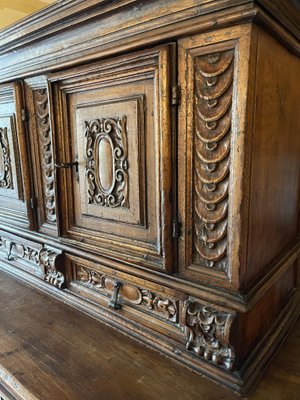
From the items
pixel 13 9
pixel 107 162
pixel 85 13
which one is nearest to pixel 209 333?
pixel 107 162

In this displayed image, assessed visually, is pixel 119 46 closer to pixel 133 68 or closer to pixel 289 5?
pixel 133 68

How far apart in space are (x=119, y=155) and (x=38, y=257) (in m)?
0.55

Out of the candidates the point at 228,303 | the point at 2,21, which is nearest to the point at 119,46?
the point at 228,303

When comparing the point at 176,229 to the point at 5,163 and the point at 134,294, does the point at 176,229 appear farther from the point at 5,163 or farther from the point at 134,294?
the point at 5,163

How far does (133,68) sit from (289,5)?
369mm

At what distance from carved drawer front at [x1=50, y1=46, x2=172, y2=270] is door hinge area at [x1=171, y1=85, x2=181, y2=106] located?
0.05ft

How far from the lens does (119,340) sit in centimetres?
81

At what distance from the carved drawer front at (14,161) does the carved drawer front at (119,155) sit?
0.63 feet

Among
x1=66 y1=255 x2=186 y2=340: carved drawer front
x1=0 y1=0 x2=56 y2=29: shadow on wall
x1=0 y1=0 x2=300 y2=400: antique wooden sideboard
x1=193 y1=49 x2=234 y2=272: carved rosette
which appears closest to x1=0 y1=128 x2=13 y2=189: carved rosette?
x1=0 y1=0 x2=300 y2=400: antique wooden sideboard

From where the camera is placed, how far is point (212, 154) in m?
0.63

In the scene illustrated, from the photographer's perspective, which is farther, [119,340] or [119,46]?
[119,340]

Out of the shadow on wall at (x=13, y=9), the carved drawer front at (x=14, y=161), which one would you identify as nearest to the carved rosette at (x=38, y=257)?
the carved drawer front at (x=14, y=161)

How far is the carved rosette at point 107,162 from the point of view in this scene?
0.78 metres

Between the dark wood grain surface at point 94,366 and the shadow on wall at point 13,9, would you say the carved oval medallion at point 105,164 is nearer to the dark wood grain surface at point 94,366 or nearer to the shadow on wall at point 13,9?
the dark wood grain surface at point 94,366
